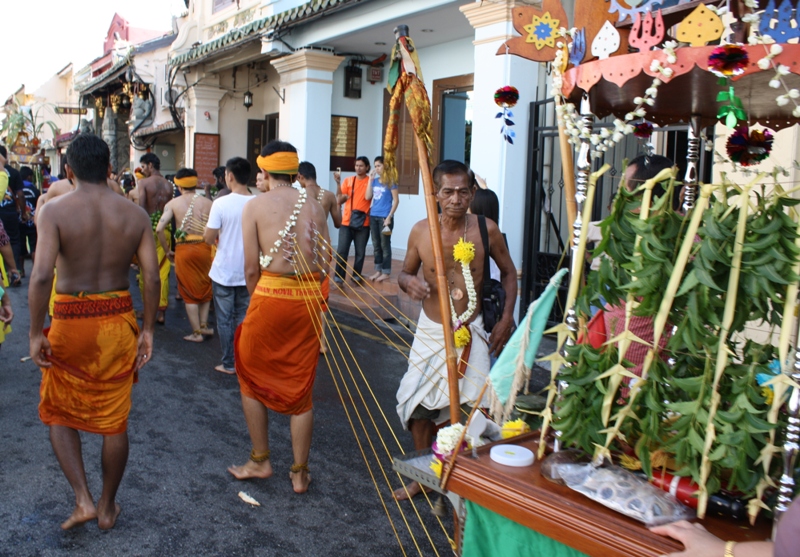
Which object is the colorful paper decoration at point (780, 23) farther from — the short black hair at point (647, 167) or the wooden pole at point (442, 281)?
the short black hair at point (647, 167)

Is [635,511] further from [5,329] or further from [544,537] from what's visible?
[5,329]

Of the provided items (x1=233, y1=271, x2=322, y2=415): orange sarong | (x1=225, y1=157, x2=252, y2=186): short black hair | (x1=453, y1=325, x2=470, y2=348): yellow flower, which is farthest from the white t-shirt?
(x1=453, y1=325, x2=470, y2=348): yellow flower

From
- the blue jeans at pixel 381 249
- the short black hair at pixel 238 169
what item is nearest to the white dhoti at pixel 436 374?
the short black hair at pixel 238 169

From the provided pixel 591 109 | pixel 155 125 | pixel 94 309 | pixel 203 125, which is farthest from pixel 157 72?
pixel 591 109

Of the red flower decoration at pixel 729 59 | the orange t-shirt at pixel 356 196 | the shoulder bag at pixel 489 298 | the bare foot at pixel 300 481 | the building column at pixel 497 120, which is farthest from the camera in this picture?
the orange t-shirt at pixel 356 196

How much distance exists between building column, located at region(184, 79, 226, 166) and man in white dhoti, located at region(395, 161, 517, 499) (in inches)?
542

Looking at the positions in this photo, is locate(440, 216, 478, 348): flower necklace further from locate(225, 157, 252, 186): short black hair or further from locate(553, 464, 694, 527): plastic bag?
locate(225, 157, 252, 186): short black hair

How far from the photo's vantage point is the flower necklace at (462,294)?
410cm

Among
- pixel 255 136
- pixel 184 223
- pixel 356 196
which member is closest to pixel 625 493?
pixel 184 223

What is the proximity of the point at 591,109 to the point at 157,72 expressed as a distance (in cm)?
2116

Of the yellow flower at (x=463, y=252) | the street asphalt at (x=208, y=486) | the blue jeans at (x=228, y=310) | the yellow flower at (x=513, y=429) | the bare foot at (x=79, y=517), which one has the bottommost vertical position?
the street asphalt at (x=208, y=486)

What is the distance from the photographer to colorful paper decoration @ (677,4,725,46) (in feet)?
6.72

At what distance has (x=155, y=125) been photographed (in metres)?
21.7

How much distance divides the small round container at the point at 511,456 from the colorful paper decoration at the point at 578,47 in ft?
4.28
